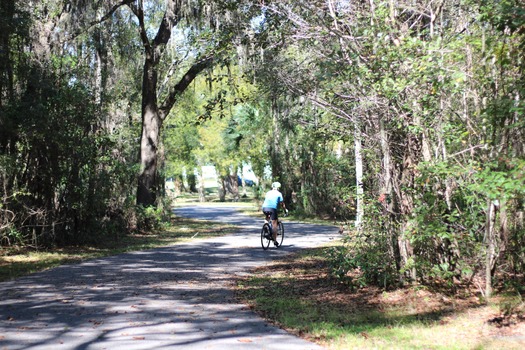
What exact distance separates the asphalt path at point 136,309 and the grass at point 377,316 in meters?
0.41

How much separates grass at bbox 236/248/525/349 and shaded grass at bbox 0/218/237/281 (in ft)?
18.1

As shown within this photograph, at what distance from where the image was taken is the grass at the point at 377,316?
6.66m

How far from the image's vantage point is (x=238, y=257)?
53.6 ft

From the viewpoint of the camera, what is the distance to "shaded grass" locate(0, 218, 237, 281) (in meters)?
13.9

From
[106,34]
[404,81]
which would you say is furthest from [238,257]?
[106,34]

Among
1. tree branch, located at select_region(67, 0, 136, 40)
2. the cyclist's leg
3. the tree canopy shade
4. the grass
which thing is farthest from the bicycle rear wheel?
tree branch, located at select_region(67, 0, 136, 40)

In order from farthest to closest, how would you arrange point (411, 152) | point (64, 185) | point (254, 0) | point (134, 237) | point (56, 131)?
point (134, 237), point (64, 185), point (56, 131), point (254, 0), point (411, 152)

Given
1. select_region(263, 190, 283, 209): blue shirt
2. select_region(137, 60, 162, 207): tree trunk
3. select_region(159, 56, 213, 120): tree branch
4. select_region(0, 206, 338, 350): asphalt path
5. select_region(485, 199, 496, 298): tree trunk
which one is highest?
select_region(159, 56, 213, 120): tree branch

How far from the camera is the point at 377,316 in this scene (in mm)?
8070

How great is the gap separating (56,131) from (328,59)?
30.8ft

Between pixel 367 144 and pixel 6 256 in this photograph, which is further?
pixel 6 256

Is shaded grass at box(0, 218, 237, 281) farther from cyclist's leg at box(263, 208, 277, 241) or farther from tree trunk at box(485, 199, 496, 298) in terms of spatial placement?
tree trunk at box(485, 199, 496, 298)

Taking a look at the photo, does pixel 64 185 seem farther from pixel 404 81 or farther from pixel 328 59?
pixel 404 81

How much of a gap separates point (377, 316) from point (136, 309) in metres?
3.41
